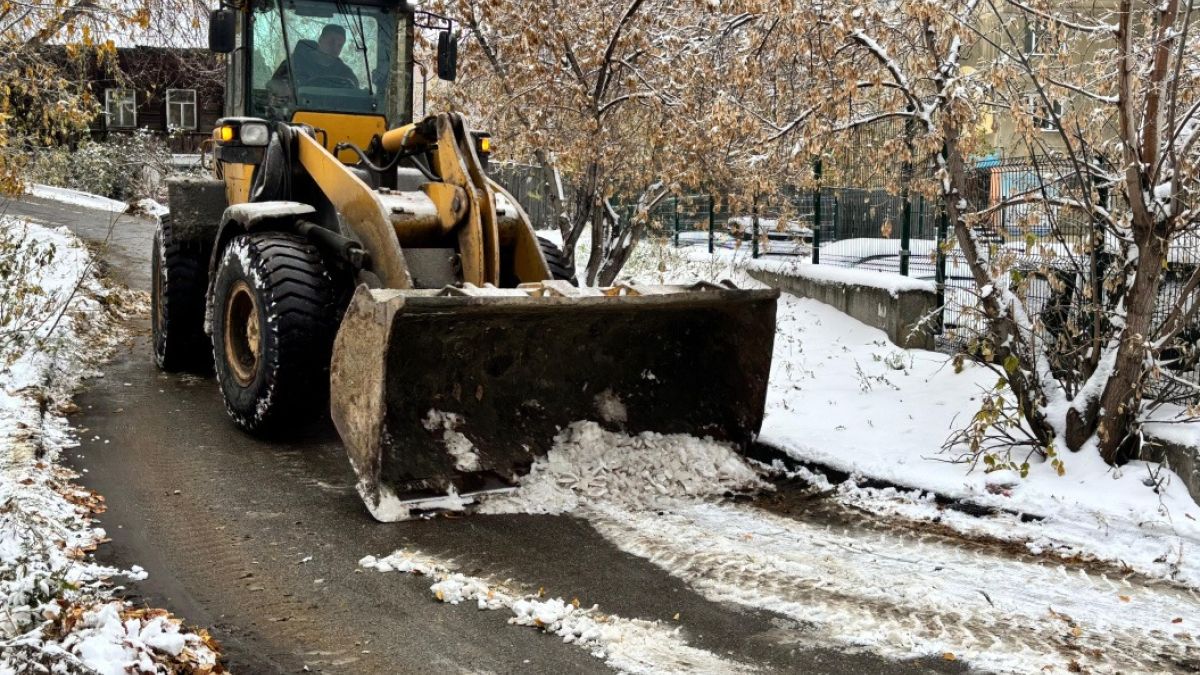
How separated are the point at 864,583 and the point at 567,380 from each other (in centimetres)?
228

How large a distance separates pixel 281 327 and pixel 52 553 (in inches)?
88.0

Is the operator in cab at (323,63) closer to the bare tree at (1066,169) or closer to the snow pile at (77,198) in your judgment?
the bare tree at (1066,169)

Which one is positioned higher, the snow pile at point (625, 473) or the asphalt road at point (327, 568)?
the snow pile at point (625, 473)

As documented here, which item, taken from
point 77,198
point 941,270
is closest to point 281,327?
point 941,270

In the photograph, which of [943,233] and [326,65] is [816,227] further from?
[326,65]

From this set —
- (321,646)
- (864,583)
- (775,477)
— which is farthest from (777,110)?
(321,646)

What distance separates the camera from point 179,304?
908 cm

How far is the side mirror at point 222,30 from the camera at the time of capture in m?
7.52

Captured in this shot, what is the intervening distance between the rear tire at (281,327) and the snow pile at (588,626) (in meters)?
1.86

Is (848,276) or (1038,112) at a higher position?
(1038,112)

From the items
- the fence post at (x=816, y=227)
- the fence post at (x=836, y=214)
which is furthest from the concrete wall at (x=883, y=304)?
the fence post at (x=836, y=214)

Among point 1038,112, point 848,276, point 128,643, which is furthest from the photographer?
point 848,276

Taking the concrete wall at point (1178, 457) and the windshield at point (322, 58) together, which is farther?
the windshield at point (322, 58)

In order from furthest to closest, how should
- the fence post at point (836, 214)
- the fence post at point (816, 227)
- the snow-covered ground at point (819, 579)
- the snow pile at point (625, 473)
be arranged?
the fence post at point (816, 227) → the fence post at point (836, 214) → the snow pile at point (625, 473) → the snow-covered ground at point (819, 579)
